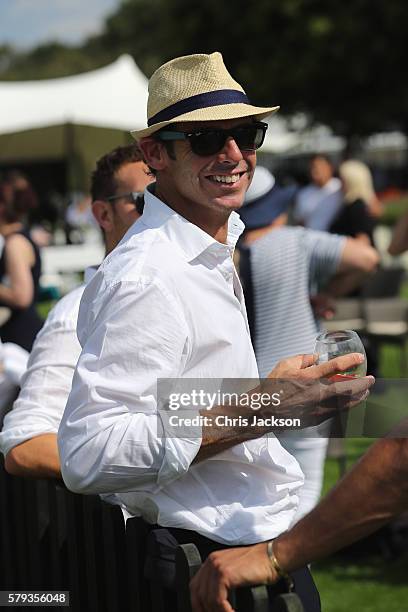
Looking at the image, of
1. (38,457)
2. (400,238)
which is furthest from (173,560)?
(400,238)

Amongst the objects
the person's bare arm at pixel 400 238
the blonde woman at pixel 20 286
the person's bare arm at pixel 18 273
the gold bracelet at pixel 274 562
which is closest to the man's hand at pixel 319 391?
the gold bracelet at pixel 274 562

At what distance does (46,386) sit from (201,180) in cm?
87

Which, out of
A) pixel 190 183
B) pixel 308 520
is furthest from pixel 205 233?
pixel 308 520

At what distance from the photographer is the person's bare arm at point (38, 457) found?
2949 mm

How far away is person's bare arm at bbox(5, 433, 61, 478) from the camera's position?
2949 millimetres

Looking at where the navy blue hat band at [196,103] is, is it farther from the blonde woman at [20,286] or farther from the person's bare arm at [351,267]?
the blonde woman at [20,286]

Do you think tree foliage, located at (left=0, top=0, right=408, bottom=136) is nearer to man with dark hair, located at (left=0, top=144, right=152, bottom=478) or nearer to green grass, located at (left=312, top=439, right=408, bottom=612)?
green grass, located at (left=312, top=439, right=408, bottom=612)

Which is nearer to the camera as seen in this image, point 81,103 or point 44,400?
point 44,400

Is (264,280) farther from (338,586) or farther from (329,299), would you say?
(338,586)

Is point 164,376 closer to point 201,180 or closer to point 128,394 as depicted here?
point 128,394

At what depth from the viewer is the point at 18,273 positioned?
274 inches

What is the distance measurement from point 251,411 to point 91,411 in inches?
13.0

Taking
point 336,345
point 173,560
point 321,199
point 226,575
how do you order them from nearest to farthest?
point 226,575, point 336,345, point 173,560, point 321,199

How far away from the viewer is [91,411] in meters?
2.21
